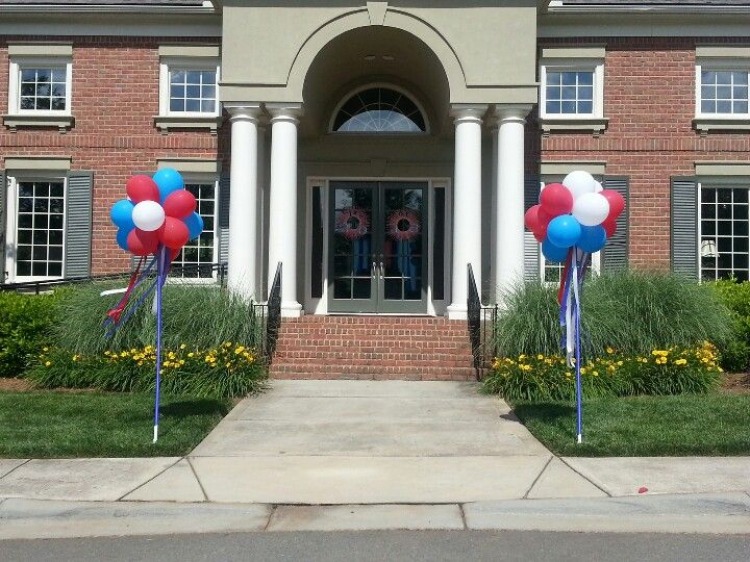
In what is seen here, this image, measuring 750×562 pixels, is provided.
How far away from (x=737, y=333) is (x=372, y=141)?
7.07 metres

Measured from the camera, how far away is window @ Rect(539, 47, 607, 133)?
1418 cm

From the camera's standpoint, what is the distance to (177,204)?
732cm

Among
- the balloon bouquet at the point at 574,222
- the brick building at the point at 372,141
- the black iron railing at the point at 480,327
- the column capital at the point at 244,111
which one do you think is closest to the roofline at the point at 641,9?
the brick building at the point at 372,141

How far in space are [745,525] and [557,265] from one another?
30.4ft

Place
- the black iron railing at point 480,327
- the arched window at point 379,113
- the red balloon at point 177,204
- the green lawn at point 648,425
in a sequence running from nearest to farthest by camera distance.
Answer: the green lawn at point 648,425
the red balloon at point 177,204
the black iron railing at point 480,327
the arched window at point 379,113

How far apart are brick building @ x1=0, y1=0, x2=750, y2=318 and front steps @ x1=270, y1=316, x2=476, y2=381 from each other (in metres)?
1.82

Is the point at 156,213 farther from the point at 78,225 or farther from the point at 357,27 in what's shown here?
the point at 78,225

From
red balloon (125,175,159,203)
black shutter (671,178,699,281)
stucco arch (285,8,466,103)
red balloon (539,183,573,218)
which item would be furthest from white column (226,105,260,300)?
black shutter (671,178,699,281)

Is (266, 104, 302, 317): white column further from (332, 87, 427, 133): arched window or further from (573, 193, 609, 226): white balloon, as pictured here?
(573, 193, 609, 226): white balloon

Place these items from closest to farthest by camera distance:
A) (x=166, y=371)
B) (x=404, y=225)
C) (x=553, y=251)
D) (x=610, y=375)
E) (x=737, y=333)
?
1. (x=553, y=251)
2. (x=610, y=375)
3. (x=166, y=371)
4. (x=737, y=333)
5. (x=404, y=225)

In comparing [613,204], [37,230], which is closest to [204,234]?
[37,230]

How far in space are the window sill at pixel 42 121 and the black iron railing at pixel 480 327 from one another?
7.84 m

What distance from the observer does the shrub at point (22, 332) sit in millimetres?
11195

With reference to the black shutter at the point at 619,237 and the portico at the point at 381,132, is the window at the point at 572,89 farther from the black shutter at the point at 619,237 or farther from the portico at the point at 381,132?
the portico at the point at 381,132
